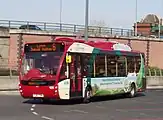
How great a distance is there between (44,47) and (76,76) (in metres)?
2.00

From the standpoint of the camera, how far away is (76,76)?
2275 cm

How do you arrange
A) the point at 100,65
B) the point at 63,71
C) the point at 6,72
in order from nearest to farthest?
the point at 63,71
the point at 100,65
the point at 6,72

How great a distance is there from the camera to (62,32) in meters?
56.7

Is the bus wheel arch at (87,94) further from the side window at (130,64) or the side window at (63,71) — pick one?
the side window at (130,64)

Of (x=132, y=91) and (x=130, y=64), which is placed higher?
(x=130, y=64)

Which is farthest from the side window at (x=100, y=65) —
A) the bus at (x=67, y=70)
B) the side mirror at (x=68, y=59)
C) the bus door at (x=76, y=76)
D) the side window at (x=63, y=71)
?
the side window at (x=63, y=71)

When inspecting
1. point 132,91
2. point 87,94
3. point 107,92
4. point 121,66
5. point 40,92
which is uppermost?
point 121,66

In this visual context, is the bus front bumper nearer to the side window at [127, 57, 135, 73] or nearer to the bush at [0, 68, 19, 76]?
the side window at [127, 57, 135, 73]

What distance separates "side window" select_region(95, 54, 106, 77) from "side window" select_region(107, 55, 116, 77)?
23.0 inches

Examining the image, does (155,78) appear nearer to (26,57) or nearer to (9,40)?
(9,40)

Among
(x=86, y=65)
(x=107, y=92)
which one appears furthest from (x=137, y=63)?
(x=86, y=65)

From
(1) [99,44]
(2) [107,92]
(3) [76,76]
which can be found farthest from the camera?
(2) [107,92]

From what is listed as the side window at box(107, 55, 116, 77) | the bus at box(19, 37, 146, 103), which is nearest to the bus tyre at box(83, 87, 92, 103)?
the bus at box(19, 37, 146, 103)

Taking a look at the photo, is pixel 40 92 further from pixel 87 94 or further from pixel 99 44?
pixel 99 44
